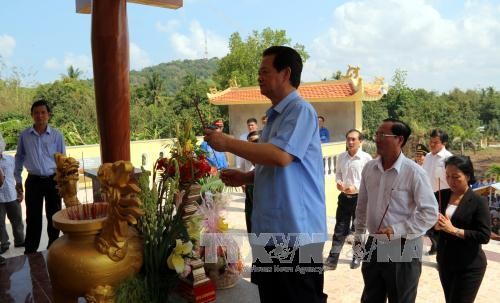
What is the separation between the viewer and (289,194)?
4.78ft

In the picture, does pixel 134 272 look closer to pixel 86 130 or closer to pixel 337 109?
pixel 337 109

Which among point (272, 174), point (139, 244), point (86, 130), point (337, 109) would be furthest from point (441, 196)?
point (86, 130)

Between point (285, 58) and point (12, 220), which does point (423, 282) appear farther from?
point (12, 220)

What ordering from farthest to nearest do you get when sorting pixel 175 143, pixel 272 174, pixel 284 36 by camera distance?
1. pixel 284 36
2. pixel 175 143
3. pixel 272 174

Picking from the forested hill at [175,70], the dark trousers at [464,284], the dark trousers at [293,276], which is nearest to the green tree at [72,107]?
the dark trousers at [464,284]

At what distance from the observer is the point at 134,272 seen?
1.49m

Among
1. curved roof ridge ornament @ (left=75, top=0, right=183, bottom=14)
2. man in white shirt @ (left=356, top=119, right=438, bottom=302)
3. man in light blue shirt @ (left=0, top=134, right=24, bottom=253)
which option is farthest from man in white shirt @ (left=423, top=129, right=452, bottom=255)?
man in light blue shirt @ (left=0, top=134, right=24, bottom=253)

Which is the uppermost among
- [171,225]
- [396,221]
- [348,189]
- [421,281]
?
[171,225]

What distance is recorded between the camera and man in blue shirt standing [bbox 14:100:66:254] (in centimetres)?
355

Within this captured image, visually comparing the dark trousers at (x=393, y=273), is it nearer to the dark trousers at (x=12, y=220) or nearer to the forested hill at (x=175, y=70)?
the dark trousers at (x=12, y=220)

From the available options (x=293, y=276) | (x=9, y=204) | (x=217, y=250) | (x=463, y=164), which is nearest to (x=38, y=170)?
(x=9, y=204)

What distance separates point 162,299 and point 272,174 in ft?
2.22

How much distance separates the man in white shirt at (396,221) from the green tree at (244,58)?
19840 mm

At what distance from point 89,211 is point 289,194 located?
760mm
